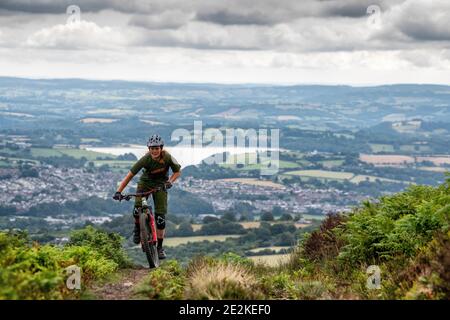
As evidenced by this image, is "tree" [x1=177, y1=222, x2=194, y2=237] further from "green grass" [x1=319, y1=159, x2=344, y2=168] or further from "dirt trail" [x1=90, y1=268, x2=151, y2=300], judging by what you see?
"green grass" [x1=319, y1=159, x2=344, y2=168]

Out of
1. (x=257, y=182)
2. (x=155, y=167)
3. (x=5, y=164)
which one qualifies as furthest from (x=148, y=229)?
(x=5, y=164)

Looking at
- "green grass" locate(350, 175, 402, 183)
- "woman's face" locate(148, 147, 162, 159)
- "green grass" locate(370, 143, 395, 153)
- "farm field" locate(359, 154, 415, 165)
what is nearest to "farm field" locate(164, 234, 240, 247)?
"woman's face" locate(148, 147, 162, 159)

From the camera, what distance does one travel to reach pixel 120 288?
1034cm

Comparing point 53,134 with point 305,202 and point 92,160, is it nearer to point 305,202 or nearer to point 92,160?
point 92,160

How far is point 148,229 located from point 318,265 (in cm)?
→ 323

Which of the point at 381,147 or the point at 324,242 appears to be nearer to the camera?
the point at 324,242

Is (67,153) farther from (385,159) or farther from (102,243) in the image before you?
(102,243)

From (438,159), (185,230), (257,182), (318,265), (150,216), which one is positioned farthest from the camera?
(438,159)

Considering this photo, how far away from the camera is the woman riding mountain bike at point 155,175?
12.9 meters

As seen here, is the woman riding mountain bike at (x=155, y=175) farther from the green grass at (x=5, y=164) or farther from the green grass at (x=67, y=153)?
the green grass at (x=67, y=153)

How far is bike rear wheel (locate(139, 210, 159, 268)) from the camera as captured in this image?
1340 cm

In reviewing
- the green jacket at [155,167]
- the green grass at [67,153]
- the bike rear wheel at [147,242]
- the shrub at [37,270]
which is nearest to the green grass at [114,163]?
the green grass at [67,153]

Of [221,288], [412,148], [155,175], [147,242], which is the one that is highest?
[155,175]
